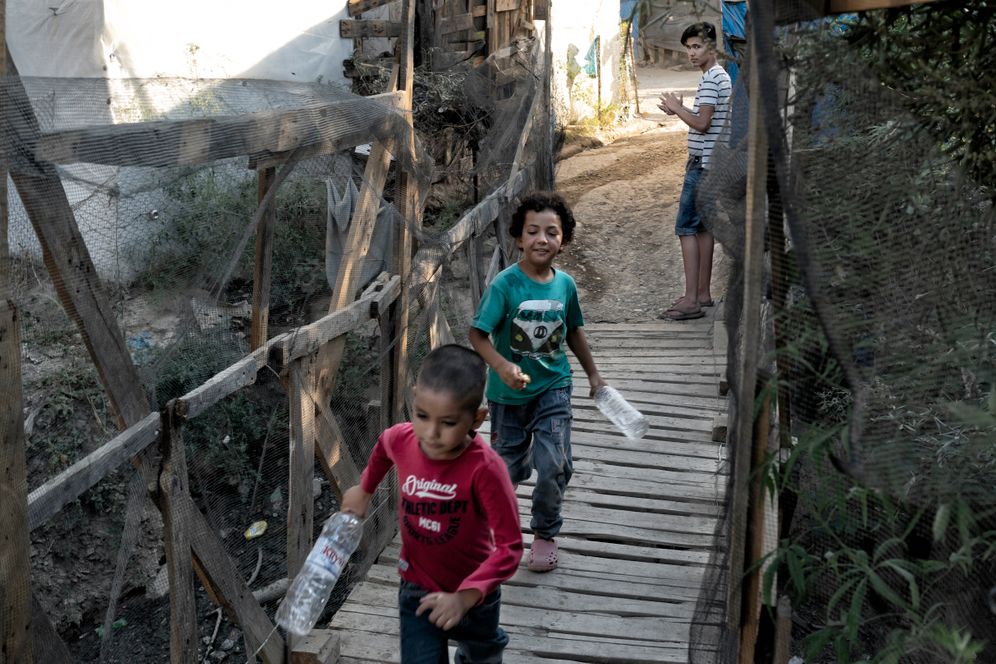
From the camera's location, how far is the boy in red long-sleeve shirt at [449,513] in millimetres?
2230

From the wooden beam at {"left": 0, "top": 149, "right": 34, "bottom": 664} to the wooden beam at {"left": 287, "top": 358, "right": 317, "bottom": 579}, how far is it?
129 centimetres

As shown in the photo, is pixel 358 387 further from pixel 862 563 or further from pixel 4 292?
pixel 862 563

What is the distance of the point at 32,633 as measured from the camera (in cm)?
232

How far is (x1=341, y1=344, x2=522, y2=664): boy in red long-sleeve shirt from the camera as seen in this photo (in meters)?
2.23

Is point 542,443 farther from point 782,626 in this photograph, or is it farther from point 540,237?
point 782,626

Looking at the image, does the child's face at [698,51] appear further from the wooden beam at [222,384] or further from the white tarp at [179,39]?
the white tarp at [179,39]

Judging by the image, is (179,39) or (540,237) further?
(179,39)

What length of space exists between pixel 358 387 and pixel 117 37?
4.11 meters

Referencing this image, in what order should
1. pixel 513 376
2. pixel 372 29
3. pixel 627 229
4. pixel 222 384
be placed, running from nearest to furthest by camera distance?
1. pixel 222 384
2. pixel 513 376
3. pixel 372 29
4. pixel 627 229

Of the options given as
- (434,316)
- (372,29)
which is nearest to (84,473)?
(434,316)

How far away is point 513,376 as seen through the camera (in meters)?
3.18

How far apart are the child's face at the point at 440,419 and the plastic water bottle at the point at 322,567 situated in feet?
1.04

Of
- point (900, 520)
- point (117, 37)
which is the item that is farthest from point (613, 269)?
point (900, 520)

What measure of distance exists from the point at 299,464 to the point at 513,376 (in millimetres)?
931
